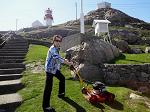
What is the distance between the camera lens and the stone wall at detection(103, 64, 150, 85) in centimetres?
1321

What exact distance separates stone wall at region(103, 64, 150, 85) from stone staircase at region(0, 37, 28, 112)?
4076 millimetres

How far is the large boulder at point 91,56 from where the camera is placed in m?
13.1

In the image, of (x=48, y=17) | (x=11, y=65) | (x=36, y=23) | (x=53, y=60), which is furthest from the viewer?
(x=36, y=23)

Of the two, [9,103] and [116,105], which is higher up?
[9,103]

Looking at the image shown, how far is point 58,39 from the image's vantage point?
30.2ft

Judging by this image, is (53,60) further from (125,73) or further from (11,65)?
(11,65)

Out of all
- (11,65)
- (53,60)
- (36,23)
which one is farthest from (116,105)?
(36,23)

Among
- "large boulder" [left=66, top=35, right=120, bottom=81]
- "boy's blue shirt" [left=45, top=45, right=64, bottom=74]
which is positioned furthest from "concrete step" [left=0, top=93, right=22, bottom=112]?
"large boulder" [left=66, top=35, right=120, bottom=81]

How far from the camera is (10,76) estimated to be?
1243 cm

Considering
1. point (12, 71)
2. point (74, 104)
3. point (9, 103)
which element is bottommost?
point (74, 104)

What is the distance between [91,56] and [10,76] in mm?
3978

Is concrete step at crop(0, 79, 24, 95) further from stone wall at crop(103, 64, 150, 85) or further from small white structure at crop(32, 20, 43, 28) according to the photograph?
small white structure at crop(32, 20, 43, 28)

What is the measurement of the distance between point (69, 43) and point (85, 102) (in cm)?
828

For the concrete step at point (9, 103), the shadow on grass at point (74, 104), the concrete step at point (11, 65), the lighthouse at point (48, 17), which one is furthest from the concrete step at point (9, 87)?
the lighthouse at point (48, 17)
